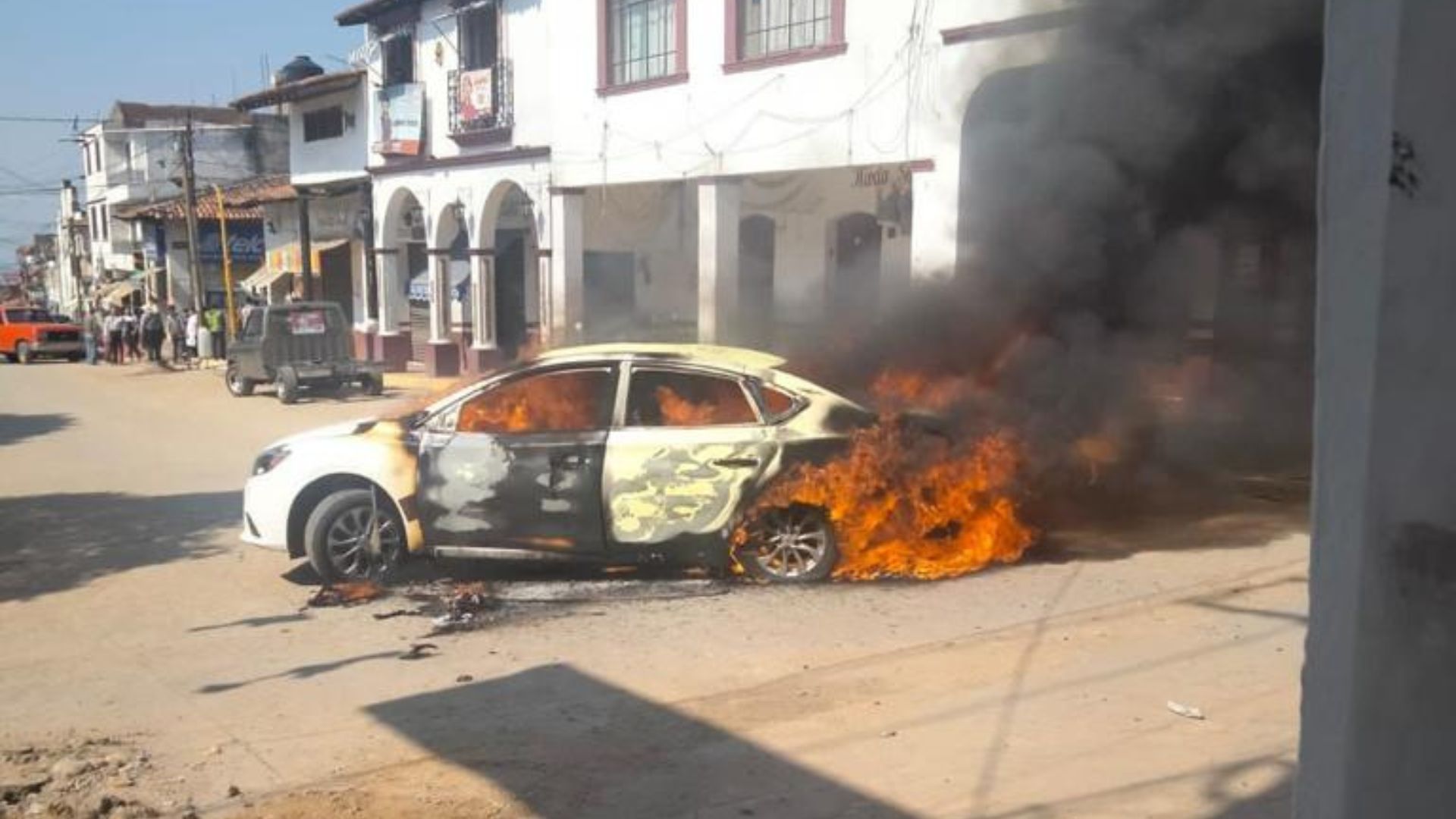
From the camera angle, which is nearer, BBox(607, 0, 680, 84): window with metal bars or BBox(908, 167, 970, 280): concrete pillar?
BBox(908, 167, 970, 280): concrete pillar

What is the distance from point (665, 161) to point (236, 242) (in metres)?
27.8

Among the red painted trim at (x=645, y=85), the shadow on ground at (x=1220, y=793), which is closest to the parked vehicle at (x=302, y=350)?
the red painted trim at (x=645, y=85)

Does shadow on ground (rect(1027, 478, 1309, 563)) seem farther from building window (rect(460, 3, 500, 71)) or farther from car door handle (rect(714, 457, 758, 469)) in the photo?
building window (rect(460, 3, 500, 71))

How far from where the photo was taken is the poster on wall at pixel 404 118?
73.8 ft

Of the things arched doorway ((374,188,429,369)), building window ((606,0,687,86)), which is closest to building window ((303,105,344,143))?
arched doorway ((374,188,429,369))

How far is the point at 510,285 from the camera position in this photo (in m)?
23.1

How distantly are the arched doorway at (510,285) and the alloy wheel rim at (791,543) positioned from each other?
1515 centimetres

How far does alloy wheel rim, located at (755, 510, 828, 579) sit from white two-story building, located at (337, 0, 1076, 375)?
10.0 feet

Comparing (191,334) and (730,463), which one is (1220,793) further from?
(191,334)

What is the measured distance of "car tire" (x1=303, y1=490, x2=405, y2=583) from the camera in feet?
23.1

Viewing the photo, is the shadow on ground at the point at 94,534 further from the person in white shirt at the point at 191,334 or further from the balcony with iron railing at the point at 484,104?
the person in white shirt at the point at 191,334

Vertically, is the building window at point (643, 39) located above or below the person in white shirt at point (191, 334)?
above

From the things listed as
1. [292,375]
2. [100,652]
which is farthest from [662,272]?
[100,652]

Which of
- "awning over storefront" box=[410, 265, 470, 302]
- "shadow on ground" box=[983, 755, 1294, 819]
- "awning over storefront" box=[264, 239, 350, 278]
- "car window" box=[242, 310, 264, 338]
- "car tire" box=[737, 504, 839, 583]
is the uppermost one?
"awning over storefront" box=[264, 239, 350, 278]
